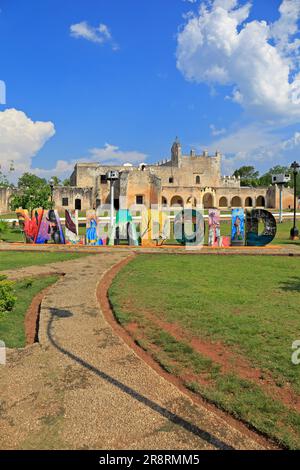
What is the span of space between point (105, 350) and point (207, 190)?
4369 centimetres

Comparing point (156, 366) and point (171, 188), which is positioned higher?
point (171, 188)

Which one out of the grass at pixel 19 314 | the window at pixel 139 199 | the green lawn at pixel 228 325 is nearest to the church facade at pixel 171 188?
the window at pixel 139 199

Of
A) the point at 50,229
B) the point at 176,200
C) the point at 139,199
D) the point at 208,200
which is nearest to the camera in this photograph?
the point at 50,229

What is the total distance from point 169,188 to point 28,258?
34323 millimetres

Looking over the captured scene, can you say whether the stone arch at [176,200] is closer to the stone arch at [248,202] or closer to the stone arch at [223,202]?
the stone arch at [223,202]

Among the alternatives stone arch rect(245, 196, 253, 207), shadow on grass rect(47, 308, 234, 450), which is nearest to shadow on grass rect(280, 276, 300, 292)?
shadow on grass rect(47, 308, 234, 450)

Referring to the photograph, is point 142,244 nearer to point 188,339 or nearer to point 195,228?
point 195,228

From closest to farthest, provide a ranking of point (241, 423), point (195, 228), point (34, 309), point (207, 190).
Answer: point (241, 423) → point (34, 309) → point (195, 228) → point (207, 190)

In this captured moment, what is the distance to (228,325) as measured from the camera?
5652mm

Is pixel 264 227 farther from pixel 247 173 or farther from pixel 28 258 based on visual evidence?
pixel 247 173

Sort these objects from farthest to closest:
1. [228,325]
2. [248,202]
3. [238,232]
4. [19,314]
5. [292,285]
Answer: [248,202], [238,232], [292,285], [19,314], [228,325]

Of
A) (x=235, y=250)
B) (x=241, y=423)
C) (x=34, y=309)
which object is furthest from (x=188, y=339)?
(x=235, y=250)

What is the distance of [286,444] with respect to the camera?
2.94 meters

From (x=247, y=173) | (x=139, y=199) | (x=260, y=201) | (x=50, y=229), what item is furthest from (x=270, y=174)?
(x=50, y=229)
